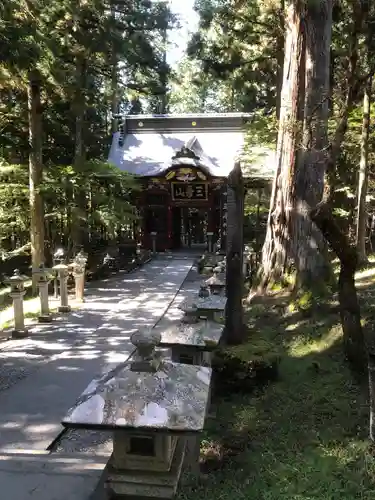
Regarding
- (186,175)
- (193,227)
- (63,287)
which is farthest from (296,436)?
(193,227)

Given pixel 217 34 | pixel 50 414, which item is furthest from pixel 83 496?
pixel 217 34

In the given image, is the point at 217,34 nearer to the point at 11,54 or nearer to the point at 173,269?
the point at 173,269

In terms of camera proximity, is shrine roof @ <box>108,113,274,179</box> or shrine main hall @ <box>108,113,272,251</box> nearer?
shrine main hall @ <box>108,113,272,251</box>

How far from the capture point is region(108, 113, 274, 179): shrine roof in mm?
20869

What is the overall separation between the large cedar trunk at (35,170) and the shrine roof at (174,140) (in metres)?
7.88

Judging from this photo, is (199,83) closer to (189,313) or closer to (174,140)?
(174,140)

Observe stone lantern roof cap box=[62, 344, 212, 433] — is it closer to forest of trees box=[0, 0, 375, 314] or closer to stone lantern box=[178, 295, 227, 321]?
stone lantern box=[178, 295, 227, 321]

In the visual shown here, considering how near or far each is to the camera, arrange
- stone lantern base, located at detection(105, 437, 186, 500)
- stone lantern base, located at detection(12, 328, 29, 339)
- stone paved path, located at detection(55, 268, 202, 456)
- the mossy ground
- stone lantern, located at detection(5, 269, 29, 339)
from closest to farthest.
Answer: stone lantern base, located at detection(105, 437, 186, 500)
the mossy ground
stone paved path, located at detection(55, 268, 202, 456)
stone lantern, located at detection(5, 269, 29, 339)
stone lantern base, located at detection(12, 328, 29, 339)

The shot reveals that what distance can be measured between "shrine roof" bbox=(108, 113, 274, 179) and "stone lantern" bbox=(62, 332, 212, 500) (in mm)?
17500

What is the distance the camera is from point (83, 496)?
3186mm

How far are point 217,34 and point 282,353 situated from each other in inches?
491

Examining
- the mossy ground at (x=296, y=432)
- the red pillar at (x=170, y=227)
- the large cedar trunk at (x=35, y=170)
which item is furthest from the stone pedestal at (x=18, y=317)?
the red pillar at (x=170, y=227)

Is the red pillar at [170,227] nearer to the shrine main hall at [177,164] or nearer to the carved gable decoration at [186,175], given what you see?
the shrine main hall at [177,164]

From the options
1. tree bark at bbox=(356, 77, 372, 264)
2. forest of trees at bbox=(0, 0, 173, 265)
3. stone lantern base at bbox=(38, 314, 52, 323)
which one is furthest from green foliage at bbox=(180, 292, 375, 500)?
forest of trees at bbox=(0, 0, 173, 265)
